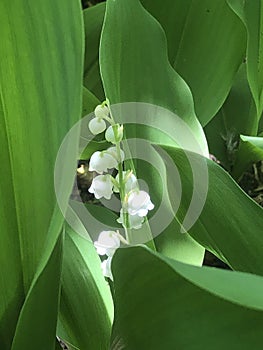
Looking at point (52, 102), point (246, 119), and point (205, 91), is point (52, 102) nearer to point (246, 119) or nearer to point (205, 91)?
point (205, 91)

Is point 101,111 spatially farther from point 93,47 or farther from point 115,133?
point 93,47

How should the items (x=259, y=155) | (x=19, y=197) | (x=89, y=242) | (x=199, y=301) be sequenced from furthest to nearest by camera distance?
(x=259, y=155) → (x=89, y=242) → (x=19, y=197) → (x=199, y=301)

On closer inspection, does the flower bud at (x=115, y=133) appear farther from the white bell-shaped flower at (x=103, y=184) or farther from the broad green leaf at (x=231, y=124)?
the broad green leaf at (x=231, y=124)

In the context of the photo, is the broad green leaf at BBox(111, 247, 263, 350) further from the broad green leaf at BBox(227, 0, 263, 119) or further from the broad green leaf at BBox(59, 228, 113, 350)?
the broad green leaf at BBox(227, 0, 263, 119)

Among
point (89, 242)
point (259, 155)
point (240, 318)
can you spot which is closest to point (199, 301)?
point (240, 318)

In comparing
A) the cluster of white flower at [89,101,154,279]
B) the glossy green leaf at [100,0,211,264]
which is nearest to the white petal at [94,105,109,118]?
the cluster of white flower at [89,101,154,279]

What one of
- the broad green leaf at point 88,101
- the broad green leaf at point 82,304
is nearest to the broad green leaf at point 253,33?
the broad green leaf at point 88,101
